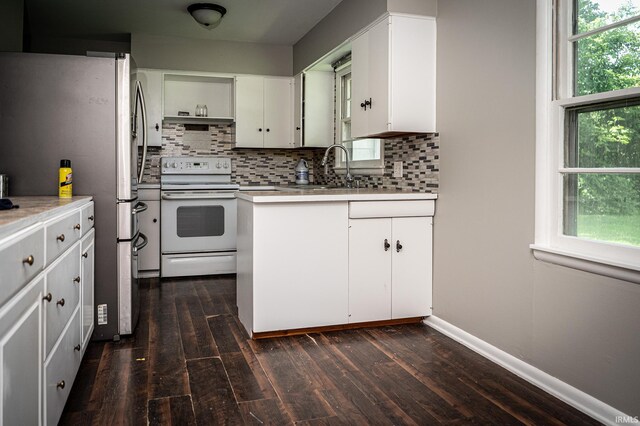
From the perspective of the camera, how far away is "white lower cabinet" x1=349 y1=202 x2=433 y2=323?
324cm

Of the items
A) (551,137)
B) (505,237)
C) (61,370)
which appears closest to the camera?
(61,370)

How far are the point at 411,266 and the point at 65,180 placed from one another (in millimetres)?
2042

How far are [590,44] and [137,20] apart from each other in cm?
389

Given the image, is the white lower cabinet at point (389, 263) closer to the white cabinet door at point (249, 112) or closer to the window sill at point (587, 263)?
the window sill at point (587, 263)

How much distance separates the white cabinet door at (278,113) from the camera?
548cm

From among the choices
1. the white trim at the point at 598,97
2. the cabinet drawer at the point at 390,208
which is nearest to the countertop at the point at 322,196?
the cabinet drawer at the point at 390,208

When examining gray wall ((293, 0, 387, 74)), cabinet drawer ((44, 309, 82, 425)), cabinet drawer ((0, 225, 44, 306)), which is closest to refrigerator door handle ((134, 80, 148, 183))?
cabinet drawer ((44, 309, 82, 425))

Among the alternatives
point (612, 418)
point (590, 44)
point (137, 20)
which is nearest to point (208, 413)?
point (612, 418)

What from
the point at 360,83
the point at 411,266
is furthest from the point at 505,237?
the point at 360,83

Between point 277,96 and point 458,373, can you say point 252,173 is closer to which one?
point 277,96

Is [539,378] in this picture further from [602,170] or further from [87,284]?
[87,284]

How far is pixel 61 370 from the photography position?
76.7 inches

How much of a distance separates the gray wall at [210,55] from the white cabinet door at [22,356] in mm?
4038

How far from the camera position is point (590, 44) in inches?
87.2
